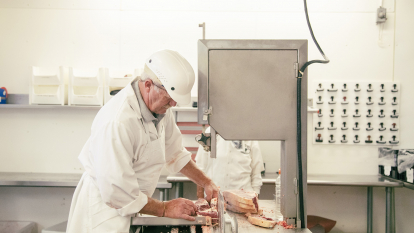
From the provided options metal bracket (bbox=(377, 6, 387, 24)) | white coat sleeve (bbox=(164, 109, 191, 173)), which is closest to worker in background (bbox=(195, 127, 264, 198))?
white coat sleeve (bbox=(164, 109, 191, 173))

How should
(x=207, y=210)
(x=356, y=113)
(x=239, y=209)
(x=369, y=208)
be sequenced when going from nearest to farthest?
(x=239, y=209)
(x=207, y=210)
(x=369, y=208)
(x=356, y=113)

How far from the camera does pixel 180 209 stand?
4.59 ft

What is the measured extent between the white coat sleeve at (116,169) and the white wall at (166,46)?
2.16 meters

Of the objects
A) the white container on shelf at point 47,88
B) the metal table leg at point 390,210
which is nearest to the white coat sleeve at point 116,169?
the white container on shelf at point 47,88

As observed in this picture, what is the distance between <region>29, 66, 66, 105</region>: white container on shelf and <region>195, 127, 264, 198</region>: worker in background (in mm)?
1690

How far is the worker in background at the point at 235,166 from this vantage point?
2875mm

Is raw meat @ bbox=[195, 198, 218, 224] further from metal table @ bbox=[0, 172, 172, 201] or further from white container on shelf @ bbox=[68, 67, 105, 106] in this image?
white container on shelf @ bbox=[68, 67, 105, 106]

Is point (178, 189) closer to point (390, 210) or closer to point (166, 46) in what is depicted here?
point (166, 46)

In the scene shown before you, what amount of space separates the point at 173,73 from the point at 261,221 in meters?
0.80

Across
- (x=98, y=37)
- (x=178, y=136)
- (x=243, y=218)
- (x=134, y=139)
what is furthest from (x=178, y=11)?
(x=243, y=218)

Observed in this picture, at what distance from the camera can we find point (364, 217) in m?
3.45

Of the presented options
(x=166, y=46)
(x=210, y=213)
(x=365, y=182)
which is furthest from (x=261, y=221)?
(x=166, y=46)

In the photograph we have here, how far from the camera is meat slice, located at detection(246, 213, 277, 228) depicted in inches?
49.3

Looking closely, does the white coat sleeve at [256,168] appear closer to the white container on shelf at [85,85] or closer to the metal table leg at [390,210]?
the metal table leg at [390,210]
